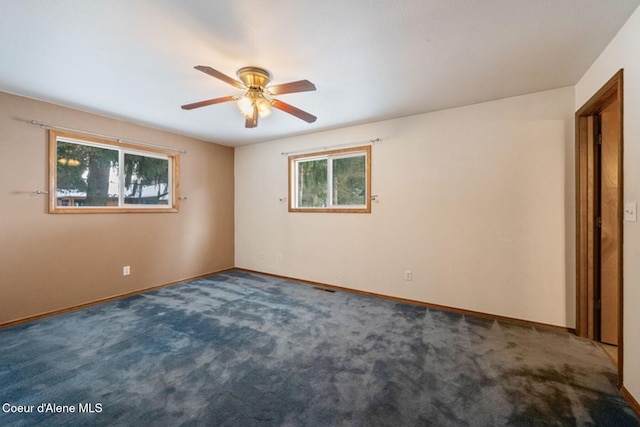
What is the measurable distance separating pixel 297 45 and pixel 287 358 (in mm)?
2354

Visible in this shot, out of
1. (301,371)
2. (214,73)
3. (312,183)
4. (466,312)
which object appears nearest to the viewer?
(214,73)

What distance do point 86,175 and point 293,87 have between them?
3034 millimetres

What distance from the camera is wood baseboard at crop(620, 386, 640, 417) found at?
61.4 inches

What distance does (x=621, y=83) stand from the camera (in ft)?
5.83

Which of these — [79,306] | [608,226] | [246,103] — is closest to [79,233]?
[79,306]

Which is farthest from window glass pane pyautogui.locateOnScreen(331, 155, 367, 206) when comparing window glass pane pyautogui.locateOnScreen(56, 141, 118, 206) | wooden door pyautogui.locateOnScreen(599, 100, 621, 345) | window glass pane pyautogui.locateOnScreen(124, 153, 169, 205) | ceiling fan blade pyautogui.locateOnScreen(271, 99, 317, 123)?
window glass pane pyautogui.locateOnScreen(56, 141, 118, 206)

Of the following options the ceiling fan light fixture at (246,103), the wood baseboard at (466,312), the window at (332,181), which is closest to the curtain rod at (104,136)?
the window at (332,181)

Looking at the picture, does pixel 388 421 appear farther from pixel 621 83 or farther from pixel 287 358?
pixel 621 83

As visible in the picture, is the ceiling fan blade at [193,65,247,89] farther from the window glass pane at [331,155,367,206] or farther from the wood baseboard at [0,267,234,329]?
the wood baseboard at [0,267,234,329]

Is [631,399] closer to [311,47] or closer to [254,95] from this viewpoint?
[311,47]

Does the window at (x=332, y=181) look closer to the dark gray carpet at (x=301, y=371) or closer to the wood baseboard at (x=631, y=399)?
the dark gray carpet at (x=301, y=371)

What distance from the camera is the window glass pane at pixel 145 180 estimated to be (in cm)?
379

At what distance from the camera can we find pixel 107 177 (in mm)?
3562

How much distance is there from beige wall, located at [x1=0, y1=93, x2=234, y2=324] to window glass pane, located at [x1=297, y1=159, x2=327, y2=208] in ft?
5.28
